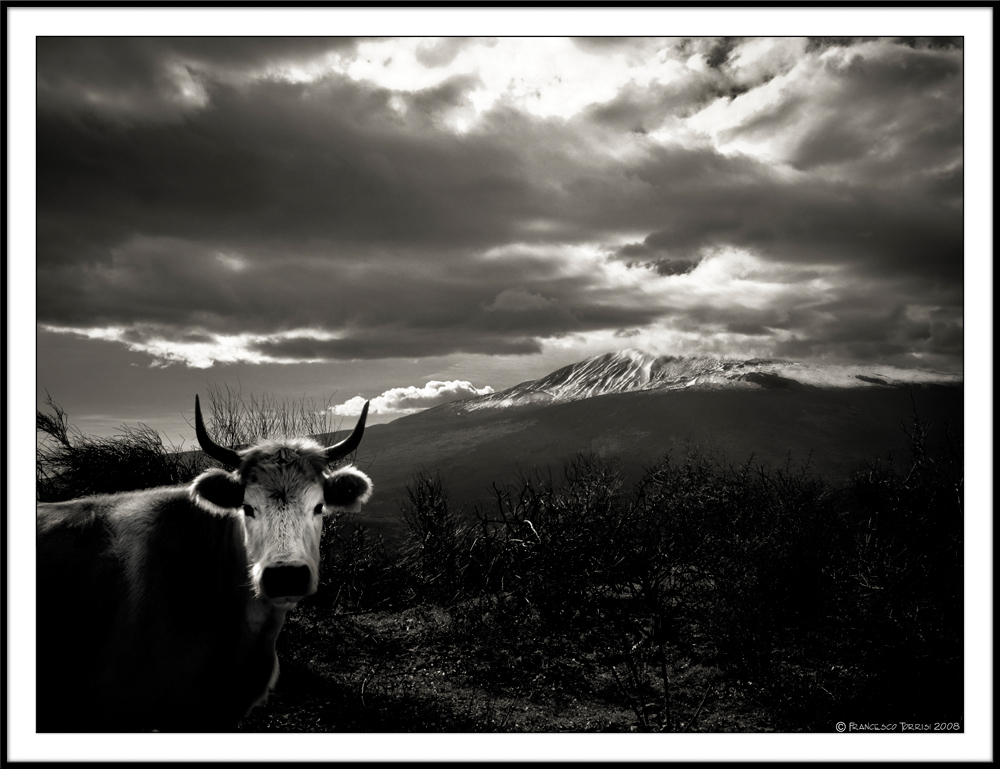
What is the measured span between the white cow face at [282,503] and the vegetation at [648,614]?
1.82 m

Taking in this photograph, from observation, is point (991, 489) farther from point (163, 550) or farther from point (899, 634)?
point (163, 550)

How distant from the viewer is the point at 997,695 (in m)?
3.31

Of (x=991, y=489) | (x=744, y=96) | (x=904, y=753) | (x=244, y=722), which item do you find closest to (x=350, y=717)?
(x=244, y=722)

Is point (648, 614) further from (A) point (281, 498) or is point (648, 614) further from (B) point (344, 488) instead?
(A) point (281, 498)

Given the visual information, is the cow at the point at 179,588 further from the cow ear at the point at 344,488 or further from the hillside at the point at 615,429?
the hillside at the point at 615,429

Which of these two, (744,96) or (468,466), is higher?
(744,96)

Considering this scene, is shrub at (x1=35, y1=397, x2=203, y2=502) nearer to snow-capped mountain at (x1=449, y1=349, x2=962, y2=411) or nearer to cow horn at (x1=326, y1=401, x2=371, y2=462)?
cow horn at (x1=326, y1=401, x2=371, y2=462)

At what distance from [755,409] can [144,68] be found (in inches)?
1353

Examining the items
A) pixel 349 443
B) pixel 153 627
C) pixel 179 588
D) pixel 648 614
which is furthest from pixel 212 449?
pixel 648 614

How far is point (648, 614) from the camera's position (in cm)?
530

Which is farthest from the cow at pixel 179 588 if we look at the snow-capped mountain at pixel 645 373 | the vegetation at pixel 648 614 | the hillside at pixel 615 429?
the hillside at pixel 615 429

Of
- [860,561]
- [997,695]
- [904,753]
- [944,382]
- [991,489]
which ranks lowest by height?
[904,753]

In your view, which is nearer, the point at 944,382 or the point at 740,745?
the point at 740,745

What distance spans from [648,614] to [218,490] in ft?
12.9
